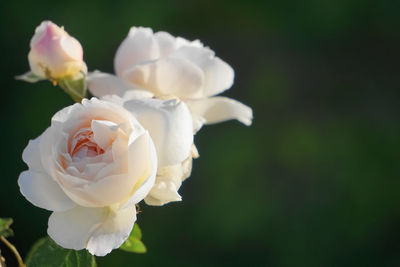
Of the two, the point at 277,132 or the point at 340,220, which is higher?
the point at 277,132

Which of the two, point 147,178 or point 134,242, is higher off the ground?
point 147,178

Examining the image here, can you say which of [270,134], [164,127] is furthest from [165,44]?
[270,134]

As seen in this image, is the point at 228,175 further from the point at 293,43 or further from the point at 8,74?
the point at 8,74

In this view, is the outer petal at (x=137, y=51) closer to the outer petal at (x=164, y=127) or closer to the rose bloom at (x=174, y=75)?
the rose bloom at (x=174, y=75)

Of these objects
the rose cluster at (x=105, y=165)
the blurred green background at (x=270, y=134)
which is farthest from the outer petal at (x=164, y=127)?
the blurred green background at (x=270, y=134)

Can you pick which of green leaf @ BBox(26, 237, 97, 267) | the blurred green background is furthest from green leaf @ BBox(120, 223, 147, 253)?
the blurred green background

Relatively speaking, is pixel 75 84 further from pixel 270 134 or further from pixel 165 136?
pixel 270 134

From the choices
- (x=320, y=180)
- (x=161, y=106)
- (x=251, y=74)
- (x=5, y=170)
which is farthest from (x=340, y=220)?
(x=161, y=106)
